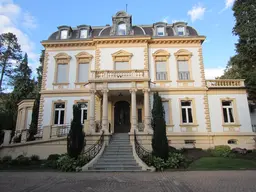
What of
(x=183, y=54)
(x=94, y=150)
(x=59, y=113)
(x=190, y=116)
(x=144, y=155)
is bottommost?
(x=144, y=155)

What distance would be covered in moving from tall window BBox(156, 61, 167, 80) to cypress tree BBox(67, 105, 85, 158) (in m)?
9.37

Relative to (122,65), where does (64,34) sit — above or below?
above


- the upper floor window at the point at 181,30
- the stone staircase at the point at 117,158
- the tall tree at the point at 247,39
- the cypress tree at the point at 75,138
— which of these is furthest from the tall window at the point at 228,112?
the cypress tree at the point at 75,138

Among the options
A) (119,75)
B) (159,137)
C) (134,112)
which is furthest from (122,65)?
(159,137)

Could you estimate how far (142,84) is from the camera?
630 inches

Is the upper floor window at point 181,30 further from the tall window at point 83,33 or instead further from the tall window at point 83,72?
the tall window at point 83,72

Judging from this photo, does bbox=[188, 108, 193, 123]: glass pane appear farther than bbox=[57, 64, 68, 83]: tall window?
No

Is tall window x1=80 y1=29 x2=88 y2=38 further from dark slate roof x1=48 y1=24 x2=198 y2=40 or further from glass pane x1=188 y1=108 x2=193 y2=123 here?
glass pane x1=188 y1=108 x2=193 y2=123

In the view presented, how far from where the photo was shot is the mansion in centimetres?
1722

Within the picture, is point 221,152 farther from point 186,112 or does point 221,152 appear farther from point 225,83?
point 225,83

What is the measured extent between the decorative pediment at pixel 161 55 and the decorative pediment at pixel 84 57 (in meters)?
6.76

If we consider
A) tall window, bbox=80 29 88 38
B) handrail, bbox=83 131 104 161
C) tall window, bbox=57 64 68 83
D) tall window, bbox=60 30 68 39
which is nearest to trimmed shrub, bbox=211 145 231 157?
handrail, bbox=83 131 104 161

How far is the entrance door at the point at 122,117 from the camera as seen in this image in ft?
60.6

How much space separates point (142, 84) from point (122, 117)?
460cm
